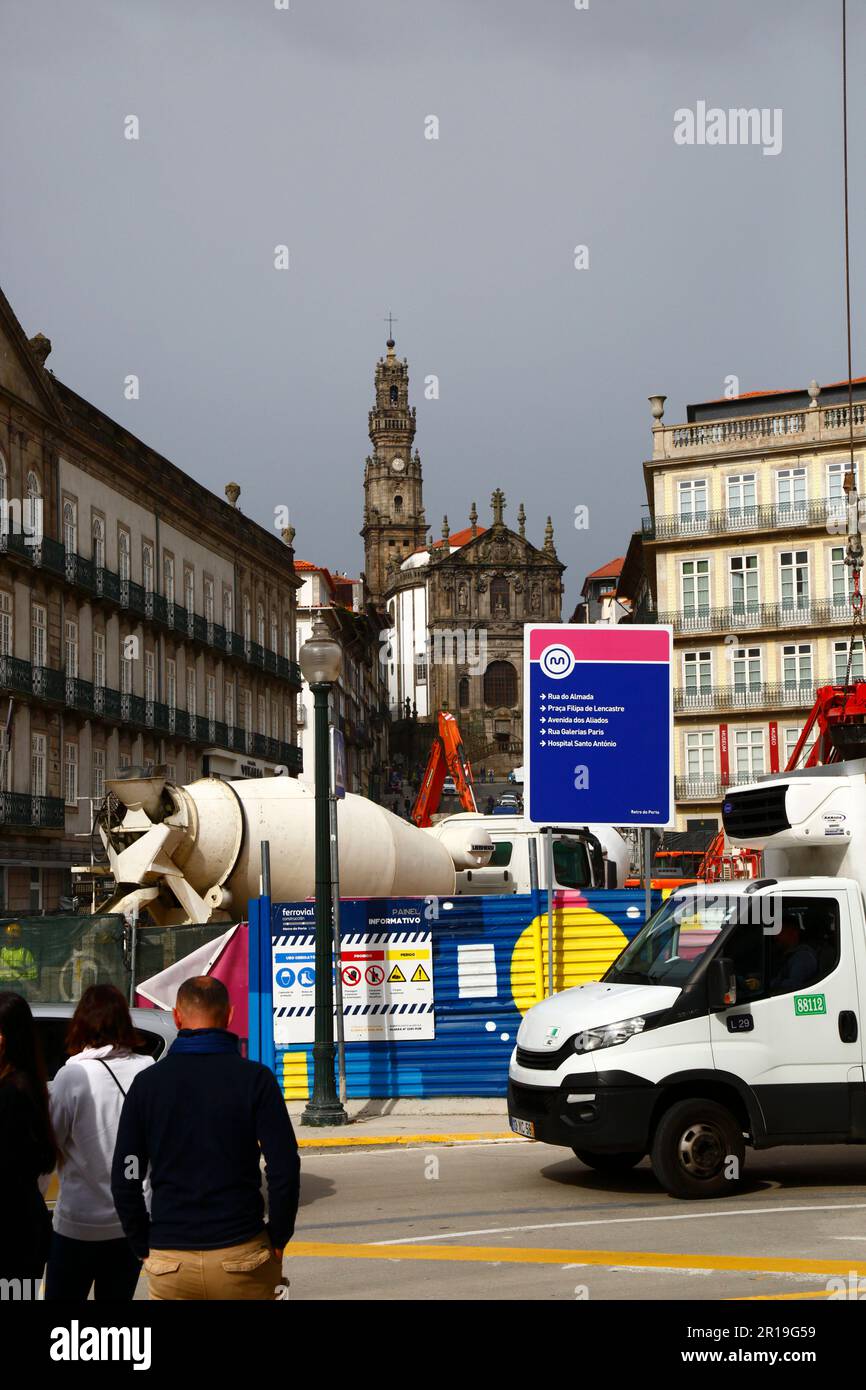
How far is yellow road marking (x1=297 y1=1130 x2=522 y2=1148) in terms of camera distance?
15078mm

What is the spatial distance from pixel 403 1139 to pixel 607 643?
5.69 metres

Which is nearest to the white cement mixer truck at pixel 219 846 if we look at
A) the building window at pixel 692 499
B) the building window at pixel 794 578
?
the building window at pixel 794 578

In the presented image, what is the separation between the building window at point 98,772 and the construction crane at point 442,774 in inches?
399

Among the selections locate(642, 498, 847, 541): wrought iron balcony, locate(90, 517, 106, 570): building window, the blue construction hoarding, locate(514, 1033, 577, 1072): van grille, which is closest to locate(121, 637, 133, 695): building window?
locate(90, 517, 106, 570): building window

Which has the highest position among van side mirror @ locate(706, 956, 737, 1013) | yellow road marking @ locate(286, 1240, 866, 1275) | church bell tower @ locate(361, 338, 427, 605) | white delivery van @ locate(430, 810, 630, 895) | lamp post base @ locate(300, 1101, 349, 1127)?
church bell tower @ locate(361, 338, 427, 605)

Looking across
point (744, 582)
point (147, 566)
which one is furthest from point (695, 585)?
point (147, 566)

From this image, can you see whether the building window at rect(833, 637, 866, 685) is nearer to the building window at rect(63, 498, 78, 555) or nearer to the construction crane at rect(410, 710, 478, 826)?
the construction crane at rect(410, 710, 478, 826)

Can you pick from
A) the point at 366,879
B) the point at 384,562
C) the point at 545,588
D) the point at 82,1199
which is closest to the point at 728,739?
the point at 366,879

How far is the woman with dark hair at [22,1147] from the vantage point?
5926 mm

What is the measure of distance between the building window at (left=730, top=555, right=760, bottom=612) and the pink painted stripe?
46.3 m

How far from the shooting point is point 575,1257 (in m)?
9.50

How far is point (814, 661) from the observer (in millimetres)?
61938
